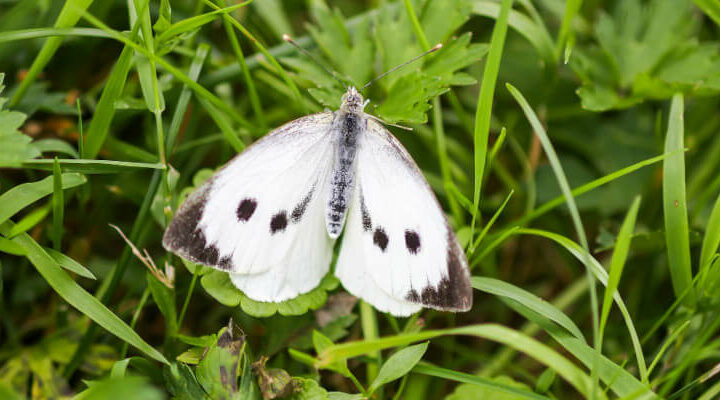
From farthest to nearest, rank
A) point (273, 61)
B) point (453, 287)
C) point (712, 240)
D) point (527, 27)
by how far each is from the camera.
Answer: point (527, 27), point (273, 61), point (712, 240), point (453, 287)

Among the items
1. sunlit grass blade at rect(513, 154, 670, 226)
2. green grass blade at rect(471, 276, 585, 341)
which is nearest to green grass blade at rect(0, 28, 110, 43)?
green grass blade at rect(471, 276, 585, 341)

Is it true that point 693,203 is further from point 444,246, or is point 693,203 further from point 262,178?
point 262,178

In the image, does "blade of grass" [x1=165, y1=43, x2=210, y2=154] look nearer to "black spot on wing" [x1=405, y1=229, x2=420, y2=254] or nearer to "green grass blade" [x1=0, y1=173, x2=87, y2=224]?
"green grass blade" [x1=0, y1=173, x2=87, y2=224]

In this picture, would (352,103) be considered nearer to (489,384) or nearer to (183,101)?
(183,101)

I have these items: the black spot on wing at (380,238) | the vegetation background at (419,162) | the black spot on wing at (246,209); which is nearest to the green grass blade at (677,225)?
the vegetation background at (419,162)

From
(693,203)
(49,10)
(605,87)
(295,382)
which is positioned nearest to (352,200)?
(295,382)

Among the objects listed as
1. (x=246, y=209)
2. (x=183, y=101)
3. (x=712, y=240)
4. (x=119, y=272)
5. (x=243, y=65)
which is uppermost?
(x=243, y=65)

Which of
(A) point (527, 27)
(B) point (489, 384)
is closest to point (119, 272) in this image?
(B) point (489, 384)
